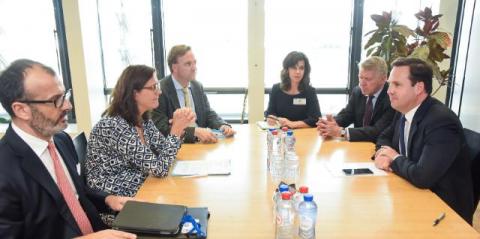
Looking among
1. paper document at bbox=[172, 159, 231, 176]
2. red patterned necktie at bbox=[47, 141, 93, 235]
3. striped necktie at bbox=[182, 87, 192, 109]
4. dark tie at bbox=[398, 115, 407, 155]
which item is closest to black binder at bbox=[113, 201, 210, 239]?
red patterned necktie at bbox=[47, 141, 93, 235]

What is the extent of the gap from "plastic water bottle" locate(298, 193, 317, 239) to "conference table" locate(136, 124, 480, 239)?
3.3 inches

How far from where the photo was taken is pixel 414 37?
3.72 m

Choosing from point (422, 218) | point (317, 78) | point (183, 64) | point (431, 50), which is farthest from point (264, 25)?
point (422, 218)

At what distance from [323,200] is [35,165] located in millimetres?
1224

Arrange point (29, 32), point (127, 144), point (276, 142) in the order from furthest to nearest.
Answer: point (29, 32) → point (276, 142) → point (127, 144)

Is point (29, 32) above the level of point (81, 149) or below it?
above

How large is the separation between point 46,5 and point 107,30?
29.7 inches

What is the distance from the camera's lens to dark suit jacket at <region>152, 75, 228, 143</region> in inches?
108

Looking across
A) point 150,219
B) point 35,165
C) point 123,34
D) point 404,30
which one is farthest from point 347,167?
point 123,34

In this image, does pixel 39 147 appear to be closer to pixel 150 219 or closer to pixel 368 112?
pixel 150 219

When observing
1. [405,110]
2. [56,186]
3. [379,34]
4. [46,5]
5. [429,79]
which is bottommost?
[56,186]

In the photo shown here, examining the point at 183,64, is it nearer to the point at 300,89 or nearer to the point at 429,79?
the point at 300,89

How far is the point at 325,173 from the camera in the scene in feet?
6.29

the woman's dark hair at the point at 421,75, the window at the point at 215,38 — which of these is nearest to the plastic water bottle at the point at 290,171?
the woman's dark hair at the point at 421,75
